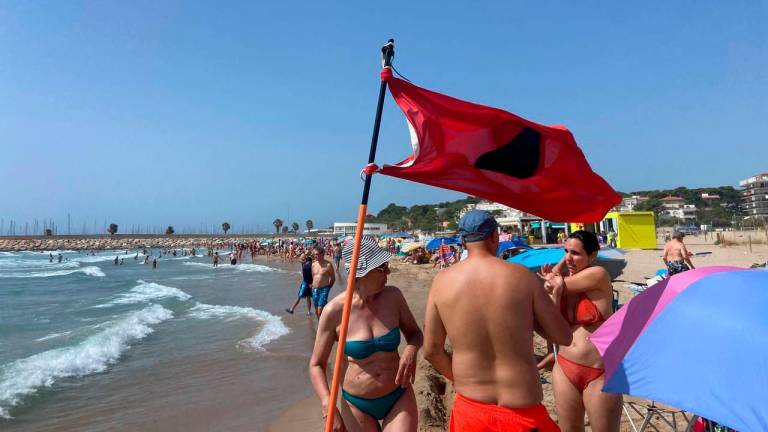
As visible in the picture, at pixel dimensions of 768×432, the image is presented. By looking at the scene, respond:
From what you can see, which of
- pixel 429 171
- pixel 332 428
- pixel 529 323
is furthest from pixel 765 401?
pixel 429 171

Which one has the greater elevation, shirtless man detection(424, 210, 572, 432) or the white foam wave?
shirtless man detection(424, 210, 572, 432)

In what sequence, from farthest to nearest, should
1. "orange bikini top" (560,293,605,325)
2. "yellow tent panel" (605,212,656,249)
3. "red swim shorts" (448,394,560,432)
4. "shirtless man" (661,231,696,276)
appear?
"yellow tent panel" (605,212,656,249)
"shirtless man" (661,231,696,276)
"orange bikini top" (560,293,605,325)
"red swim shorts" (448,394,560,432)

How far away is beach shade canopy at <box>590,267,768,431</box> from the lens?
1363mm

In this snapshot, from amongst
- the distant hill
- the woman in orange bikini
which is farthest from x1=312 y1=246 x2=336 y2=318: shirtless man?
the distant hill

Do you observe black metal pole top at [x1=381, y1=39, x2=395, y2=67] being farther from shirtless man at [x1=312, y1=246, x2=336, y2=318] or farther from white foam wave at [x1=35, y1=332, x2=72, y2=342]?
white foam wave at [x1=35, y1=332, x2=72, y2=342]

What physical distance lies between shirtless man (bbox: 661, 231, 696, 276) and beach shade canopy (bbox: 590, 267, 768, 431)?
8.39 metres

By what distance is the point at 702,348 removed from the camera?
1504 millimetres

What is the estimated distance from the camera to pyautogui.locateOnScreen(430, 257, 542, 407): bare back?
188 centimetres

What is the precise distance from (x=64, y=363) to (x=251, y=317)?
480 cm

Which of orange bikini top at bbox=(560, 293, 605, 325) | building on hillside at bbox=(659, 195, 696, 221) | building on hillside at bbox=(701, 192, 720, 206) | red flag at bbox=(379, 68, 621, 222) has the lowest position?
orange bikini top at bbox=(560, 293, 605, 325)

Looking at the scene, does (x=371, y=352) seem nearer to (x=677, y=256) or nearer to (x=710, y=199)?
(x=677, y=256)

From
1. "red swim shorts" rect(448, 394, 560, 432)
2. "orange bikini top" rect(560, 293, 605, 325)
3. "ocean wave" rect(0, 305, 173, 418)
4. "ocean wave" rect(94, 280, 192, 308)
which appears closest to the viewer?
"red swim shorts" rect(448, 394, 560, 432)

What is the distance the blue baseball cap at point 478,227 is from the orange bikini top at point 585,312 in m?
1.07

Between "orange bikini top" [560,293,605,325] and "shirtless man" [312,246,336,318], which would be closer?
"orange bikini top" [560,293,605,325]
